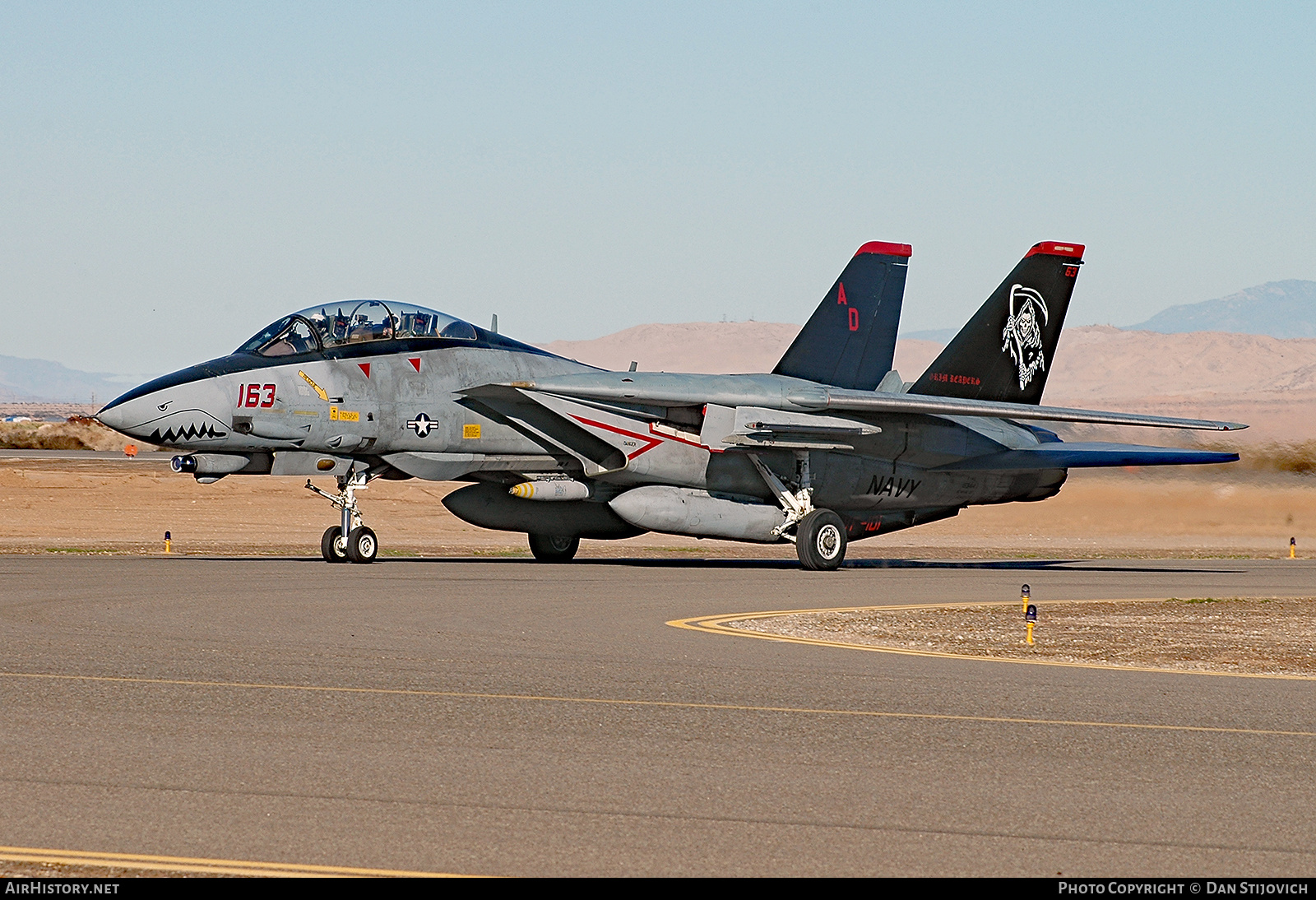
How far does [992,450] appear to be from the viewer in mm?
25453

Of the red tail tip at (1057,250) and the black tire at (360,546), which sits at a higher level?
the red tail tip at (1057,250)

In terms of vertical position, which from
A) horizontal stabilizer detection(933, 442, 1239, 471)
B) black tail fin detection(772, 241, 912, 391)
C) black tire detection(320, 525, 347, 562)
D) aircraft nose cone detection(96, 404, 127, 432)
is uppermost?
black tail fin detection(772, 241, 912, 391)

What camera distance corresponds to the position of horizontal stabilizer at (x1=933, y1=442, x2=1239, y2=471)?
25406 mm

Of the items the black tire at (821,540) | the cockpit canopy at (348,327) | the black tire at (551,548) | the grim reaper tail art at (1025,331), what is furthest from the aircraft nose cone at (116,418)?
the grim reaper tail art at (1025,331)

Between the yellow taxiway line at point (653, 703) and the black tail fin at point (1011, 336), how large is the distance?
56.1 ft

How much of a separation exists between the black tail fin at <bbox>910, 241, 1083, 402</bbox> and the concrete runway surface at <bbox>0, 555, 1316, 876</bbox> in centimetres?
1316

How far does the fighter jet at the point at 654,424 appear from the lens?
67.8 feet

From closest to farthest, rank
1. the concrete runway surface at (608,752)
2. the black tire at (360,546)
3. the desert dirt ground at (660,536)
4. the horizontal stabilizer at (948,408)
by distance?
the concrete runway surface at (608,752) < the black tire at (360,546) < the horizontal stabilizer at (948,408) < the desert dirt ground at (660,536)

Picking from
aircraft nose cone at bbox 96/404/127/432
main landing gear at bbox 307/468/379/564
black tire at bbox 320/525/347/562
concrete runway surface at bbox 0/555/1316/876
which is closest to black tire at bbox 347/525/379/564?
main landing gear at bbox 307/468/379/564

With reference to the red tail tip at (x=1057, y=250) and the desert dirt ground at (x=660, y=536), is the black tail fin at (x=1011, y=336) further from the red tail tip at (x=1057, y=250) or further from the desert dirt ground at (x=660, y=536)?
the desert dirt ground at (x=660, y=536)

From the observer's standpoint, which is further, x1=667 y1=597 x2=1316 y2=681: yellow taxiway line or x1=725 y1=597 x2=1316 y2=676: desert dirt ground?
x1=725 y1=597 x2=1316 y2=676: desert dirt ground

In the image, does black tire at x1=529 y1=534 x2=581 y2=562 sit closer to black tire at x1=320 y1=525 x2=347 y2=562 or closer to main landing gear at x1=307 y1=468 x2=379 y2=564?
main landing gear at x1=307 y1=468 x2=379 y2=564

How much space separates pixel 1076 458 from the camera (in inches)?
1008
